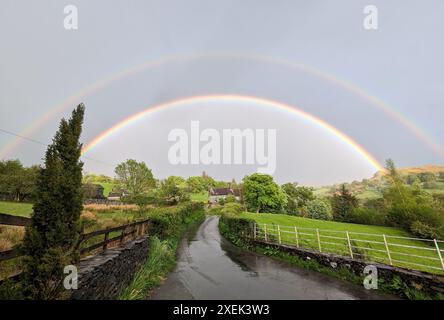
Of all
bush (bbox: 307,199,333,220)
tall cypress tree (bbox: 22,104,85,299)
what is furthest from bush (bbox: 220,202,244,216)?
bush (bbox: 307,199,333,220)

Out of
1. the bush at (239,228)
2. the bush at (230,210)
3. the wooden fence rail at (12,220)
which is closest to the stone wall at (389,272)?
the bush at (239,228)

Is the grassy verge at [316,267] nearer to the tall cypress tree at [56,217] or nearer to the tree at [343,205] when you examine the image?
the tall cypress tree at [56,217]

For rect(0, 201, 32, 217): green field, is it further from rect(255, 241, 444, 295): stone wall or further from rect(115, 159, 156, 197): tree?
rect(115, 159, 156, 197): tree

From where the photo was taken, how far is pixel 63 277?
12.4 feet

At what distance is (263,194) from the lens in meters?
51.9

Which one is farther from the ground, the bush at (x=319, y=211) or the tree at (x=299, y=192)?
the tree at (x=299, y=192)

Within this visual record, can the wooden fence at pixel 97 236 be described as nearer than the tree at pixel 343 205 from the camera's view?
Yes

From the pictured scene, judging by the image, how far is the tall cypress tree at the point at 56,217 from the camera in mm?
3590

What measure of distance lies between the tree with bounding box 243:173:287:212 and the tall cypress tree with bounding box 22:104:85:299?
161ft

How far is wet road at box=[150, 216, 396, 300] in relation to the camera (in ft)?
21.7

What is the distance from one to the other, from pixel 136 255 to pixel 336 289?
7260 millimetres

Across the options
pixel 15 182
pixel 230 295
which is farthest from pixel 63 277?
pixel 15 182

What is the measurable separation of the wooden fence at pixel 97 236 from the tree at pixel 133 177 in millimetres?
40574
